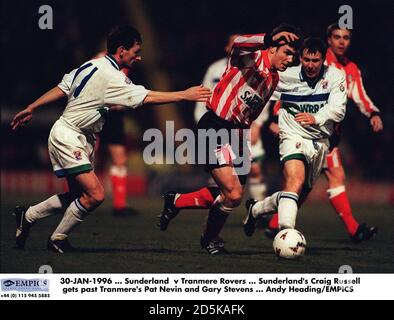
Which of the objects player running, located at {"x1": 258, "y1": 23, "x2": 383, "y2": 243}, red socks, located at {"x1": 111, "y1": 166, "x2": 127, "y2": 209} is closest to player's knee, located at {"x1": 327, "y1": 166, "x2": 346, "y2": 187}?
player running, located at {"x1": 258, "y1": 23, "x2": 383, "y2": 243}

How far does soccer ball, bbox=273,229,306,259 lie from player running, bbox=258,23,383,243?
2.00 metres

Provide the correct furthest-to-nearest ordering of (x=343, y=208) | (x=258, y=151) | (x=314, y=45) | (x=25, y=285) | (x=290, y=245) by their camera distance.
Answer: (x=258, y=151)
(x=343, y=208)
(x=314, y=45)
(x=290, y=245)
(x=25, y=285)

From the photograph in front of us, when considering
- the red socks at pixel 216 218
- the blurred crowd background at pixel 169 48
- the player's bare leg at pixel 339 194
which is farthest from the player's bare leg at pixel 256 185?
the blurred crowd background at pixel 169 48

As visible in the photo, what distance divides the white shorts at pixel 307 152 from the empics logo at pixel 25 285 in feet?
8.90

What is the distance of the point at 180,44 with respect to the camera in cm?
2397

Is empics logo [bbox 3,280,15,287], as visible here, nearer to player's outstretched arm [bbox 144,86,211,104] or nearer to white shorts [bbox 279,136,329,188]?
player's outstretched arm [bbox 144,86,211,104]

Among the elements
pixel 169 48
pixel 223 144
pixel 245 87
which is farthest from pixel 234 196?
pixel 169 48

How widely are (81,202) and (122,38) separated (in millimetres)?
1348

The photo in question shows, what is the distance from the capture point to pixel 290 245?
8406mm

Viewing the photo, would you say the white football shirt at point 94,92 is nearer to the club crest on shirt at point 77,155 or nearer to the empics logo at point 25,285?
the club crest on shirt at point 77,155

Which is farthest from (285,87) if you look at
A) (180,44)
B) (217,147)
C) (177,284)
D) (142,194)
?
(180,44)

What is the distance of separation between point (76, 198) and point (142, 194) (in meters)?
9.95

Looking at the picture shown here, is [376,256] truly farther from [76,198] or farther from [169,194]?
[76,198]

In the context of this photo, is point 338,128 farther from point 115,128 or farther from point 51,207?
point 115,128
